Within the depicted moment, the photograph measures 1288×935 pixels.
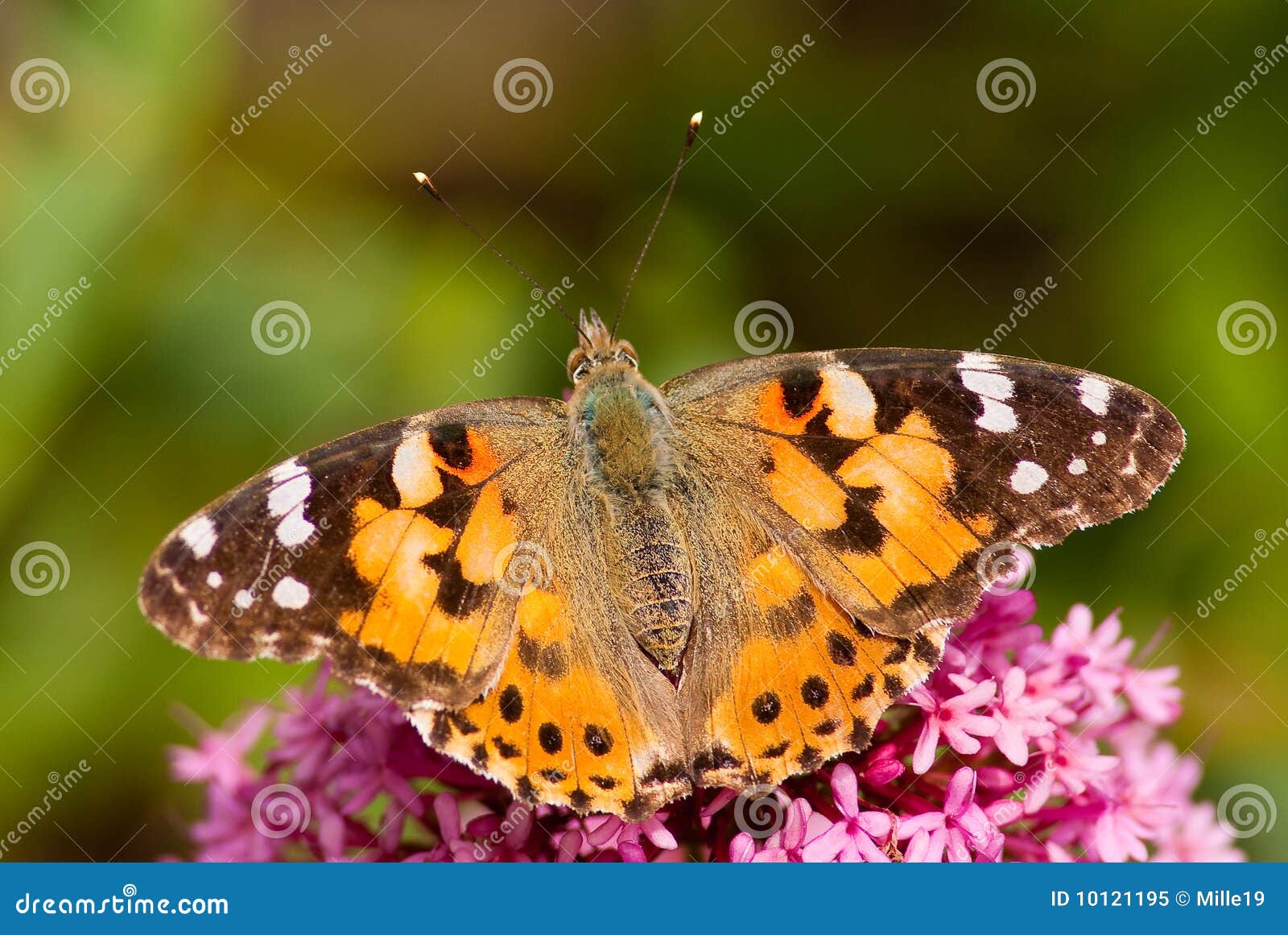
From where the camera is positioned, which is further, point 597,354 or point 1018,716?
point 597,354

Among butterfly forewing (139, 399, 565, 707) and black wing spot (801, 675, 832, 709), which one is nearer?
butterfly forewing (139, 399, 565, 707)

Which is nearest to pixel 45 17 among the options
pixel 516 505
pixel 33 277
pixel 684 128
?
pixel 33 277

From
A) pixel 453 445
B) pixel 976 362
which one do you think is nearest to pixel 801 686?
pixel 976 362

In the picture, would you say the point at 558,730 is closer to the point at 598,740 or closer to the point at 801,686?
the point at 598,740

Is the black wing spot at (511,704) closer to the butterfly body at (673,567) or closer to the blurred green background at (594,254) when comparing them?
the butterfly body at (673,567)

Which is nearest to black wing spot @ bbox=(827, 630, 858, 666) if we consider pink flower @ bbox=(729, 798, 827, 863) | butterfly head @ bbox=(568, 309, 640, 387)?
pink flower @ bbox=(729, 798, 827, 863)

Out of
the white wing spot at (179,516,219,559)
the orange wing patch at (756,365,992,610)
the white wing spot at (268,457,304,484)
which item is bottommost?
the white wing spot at (179,516,219,559)

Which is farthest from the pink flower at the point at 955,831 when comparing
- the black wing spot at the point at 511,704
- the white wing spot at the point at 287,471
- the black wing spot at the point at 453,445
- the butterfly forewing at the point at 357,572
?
the white wing spot at the point at 287,471

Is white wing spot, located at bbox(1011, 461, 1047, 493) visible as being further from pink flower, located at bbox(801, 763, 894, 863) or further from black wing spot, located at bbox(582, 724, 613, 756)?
black wing spot, located at bbox(582, 724, 613, 756)
